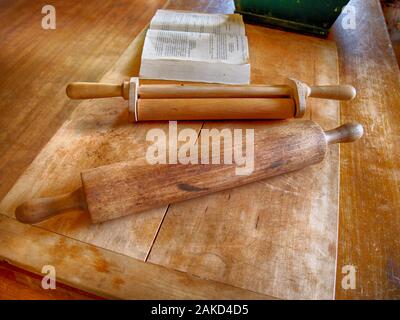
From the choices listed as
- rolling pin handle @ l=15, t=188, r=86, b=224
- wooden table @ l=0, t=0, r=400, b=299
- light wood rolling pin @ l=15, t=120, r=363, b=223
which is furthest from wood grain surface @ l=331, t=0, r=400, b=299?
rolling pin handle @ l=15, t=188, r=86, b=224

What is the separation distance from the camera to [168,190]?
0.50 m

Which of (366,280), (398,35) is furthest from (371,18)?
(366,280)

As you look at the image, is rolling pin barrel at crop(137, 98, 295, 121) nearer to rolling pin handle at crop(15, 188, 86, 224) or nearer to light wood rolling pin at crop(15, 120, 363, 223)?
light wood rolling pin at crop(15, 120, 363, 223)

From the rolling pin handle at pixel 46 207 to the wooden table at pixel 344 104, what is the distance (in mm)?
128


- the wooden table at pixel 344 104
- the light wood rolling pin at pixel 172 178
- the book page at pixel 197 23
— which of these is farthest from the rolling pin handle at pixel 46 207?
the book page at pixel 197 23

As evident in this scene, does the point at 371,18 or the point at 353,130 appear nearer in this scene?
the point at 353,130

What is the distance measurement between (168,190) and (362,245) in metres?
0.34

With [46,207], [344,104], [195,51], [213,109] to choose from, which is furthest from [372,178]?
[46,207]

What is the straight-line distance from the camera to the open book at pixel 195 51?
75 centimetres

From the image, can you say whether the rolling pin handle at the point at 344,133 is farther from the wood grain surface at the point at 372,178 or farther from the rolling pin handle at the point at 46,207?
the rolling pin handle at the point at 46,207

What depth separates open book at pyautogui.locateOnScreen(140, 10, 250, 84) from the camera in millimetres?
755

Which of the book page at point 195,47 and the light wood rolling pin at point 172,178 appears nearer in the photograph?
the light wood rolling pin at point 172,178

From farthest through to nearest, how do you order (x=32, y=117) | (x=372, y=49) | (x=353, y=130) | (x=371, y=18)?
(x=371, y=18), (x=372, y=49), (x=32, y=117), (x=353, y=130)

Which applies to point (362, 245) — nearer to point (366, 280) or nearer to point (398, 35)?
point (366, 280)
